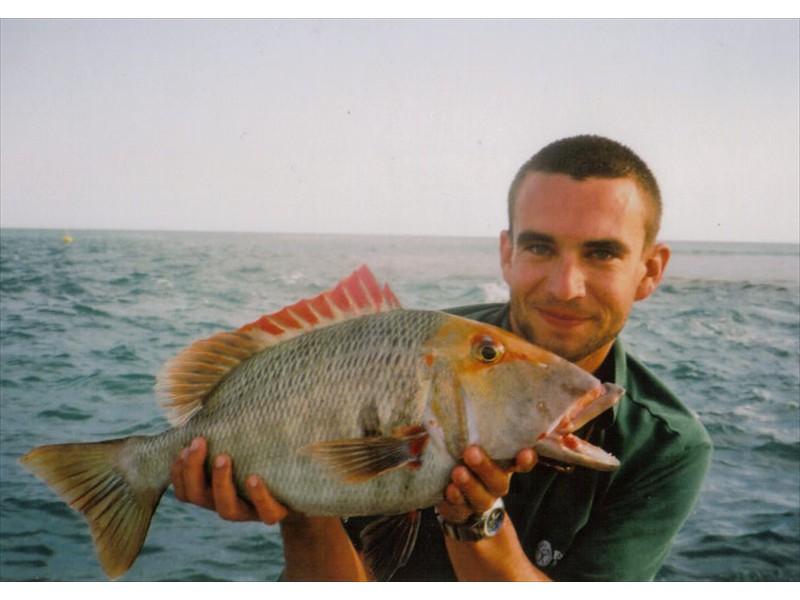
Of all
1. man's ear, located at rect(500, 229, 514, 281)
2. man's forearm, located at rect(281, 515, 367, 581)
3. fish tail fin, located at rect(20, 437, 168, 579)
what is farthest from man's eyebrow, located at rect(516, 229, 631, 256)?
fish tail fin, located at rect(20, 437, 168, 579)

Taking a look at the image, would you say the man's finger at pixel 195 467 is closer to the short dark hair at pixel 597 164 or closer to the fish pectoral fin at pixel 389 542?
the fish pectoral fin at pixel 389 542

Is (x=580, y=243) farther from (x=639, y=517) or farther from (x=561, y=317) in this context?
(x=639, y=517)

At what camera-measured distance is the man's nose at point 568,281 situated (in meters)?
2.44

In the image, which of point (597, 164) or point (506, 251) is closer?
point (597, 164)

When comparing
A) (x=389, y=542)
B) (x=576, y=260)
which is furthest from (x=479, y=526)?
(x=576, y=260)

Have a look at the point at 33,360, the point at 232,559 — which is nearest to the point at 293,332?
the point at 232,559

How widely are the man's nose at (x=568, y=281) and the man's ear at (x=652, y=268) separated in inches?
11.7

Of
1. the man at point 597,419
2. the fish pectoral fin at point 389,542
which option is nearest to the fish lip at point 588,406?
the fish pectoral fin at point 389,542

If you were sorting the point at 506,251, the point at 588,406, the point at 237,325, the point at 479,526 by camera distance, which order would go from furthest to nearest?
the point at 237,325, the point at 506,251, the point at 479,526, the point at 588,406

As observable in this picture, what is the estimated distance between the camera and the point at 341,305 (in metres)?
2.11

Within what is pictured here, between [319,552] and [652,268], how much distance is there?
1599mm

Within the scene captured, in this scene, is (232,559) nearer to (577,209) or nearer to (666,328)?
(577,209)

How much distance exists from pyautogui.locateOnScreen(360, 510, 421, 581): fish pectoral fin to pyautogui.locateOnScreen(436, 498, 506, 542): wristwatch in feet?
0.42

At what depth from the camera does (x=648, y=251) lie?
2604mm
